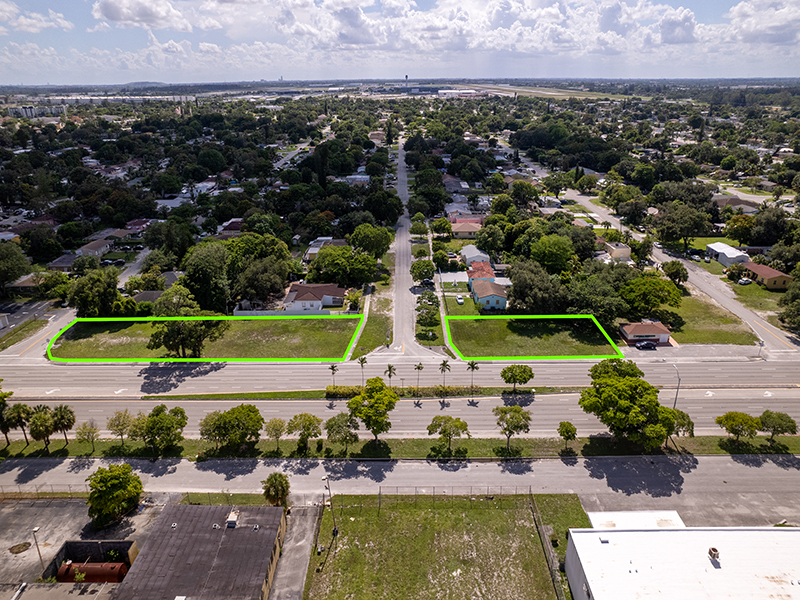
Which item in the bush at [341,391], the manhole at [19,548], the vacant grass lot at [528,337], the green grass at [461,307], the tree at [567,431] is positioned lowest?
the vacant grass lot at [528,337]

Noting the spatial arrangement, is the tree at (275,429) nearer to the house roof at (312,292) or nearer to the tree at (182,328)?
the tree at (182,328)

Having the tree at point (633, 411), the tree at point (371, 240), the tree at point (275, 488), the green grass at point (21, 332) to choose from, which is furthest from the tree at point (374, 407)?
the green grass at point (21, 332)

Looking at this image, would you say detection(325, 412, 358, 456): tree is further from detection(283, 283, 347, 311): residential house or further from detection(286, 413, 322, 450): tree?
detection(283, 283, 347, 311): residential house

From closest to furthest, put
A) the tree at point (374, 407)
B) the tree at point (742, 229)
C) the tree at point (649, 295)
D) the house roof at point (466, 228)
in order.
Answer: the tree at point (374, 407)
the tree at point (649, 295)
the tree at point (742, 229)
the house roof at point (466, 228)

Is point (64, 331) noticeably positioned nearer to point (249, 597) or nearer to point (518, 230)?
point (249, 597)

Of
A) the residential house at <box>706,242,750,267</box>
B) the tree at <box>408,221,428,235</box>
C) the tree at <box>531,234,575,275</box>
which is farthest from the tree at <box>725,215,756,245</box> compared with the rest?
the tree at <box>408,221,428,235</box>

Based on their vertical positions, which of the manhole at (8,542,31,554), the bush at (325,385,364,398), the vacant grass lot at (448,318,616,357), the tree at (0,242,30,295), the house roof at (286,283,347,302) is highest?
the tree at (0,242,30,295)

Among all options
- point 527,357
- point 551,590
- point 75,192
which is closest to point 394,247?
point 527,357
